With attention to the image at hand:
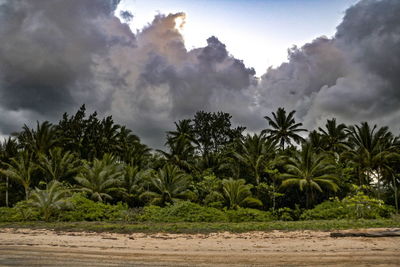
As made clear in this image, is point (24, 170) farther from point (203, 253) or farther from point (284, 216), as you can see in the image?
point (203, 253)

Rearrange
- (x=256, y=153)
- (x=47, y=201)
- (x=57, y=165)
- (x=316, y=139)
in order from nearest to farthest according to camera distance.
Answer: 1. (x=47, y=201)
2. (x=57, y=165)
3. (x=256, y=153)
4. (x=316, y=139)

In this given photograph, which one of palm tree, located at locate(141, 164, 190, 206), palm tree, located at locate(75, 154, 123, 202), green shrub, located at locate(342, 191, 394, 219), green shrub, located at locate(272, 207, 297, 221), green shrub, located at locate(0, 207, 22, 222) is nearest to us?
green shrub, located at locate(342, 191, 394, 219)

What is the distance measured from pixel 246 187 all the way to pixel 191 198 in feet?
18.2

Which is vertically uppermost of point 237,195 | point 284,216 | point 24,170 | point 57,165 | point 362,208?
point 57,165

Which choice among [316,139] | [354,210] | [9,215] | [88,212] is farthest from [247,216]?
[316,139]

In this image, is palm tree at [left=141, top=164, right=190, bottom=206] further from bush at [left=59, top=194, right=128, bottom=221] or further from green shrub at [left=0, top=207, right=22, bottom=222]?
green shrub at [left=0, top=207, right=22, bottom=222]

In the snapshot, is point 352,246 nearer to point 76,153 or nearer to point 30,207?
point 30,207

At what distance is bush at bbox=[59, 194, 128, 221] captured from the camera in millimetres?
24209

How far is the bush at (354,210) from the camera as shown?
22.7m

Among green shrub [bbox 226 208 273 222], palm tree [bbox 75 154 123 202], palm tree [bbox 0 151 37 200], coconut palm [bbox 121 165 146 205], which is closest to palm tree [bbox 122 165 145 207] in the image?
coconut palm [bbox 121 165 146 205]

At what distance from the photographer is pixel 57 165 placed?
112 ft

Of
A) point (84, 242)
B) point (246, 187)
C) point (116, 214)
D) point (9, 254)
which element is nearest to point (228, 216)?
point (246, 187)

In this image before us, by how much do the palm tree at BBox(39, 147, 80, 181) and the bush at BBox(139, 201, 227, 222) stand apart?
12.0 m

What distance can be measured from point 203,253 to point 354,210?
17939 millimetres
